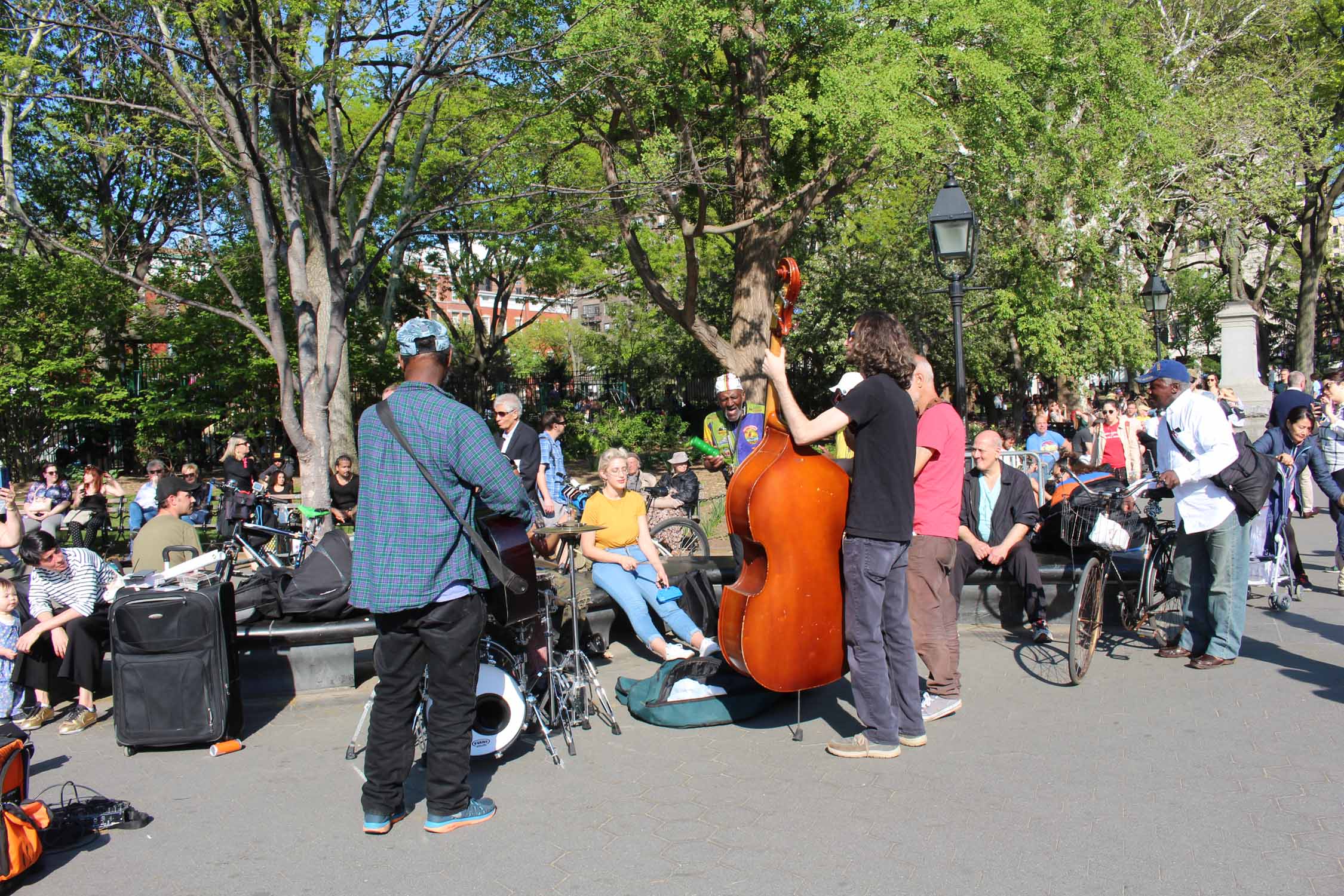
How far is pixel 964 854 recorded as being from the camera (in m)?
3.61

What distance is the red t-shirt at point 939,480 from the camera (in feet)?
16.9

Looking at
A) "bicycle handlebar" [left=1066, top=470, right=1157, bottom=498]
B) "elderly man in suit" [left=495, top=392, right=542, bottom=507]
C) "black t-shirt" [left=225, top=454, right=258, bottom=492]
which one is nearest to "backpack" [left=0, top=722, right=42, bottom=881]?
"elderly man in suit" [left=495, top=392, right=542, bottom=507]

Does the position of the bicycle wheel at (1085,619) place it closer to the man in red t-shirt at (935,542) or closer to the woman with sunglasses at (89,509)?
the man in red t-shirt at (935,542)

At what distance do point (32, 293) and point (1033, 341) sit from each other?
1686 cm

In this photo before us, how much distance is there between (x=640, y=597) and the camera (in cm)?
630

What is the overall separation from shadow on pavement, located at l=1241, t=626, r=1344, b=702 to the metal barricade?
5320mm

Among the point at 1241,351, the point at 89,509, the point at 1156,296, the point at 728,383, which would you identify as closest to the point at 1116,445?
the point at 728,383

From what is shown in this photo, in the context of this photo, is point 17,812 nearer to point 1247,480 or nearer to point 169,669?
point 169,669

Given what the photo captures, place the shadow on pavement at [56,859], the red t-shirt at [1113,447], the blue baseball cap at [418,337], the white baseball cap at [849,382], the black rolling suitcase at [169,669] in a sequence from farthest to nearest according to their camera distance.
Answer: the red t-shirt at [1113,447] < the black rolling suitcase at [169,669] < the white baseball cap at [849,382] < the blue baseball cap at [418,337] < the shadow on pavement at [56,859]

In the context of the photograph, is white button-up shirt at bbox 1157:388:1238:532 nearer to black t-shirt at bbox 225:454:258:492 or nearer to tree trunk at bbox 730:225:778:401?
black t-shirt at bbox 225:454:258:492

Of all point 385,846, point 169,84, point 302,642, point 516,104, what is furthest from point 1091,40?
point 385,846

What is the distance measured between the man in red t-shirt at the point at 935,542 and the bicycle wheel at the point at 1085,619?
2.56 feet

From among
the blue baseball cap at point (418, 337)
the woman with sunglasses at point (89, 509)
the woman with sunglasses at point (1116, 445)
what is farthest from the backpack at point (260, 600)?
the woman with sunglasses at point (1116, 445)

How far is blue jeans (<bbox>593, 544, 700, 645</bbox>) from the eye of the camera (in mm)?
6215
